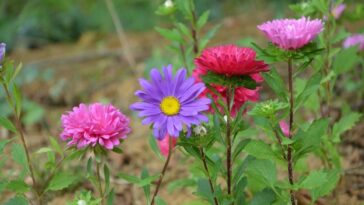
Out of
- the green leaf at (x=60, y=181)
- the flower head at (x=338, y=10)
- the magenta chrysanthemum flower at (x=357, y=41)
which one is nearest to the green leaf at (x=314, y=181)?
the green leaf at (x=60, y=181)

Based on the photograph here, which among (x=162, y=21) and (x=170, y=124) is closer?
(x=170, y=124)

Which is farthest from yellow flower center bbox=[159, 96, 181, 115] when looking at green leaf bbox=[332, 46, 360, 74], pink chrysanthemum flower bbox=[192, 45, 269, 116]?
green leaf bbox=[332, 46, 360, 74]

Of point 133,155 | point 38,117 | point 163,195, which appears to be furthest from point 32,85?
point 163,195

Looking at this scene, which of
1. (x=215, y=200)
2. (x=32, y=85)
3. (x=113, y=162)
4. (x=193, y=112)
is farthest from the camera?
(x=32, y=85)

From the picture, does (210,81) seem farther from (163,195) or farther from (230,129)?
(163,195)

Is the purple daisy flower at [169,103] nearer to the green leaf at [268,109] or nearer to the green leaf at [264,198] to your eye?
the green leaf at [268,109]

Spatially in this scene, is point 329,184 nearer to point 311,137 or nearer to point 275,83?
point 311,137
